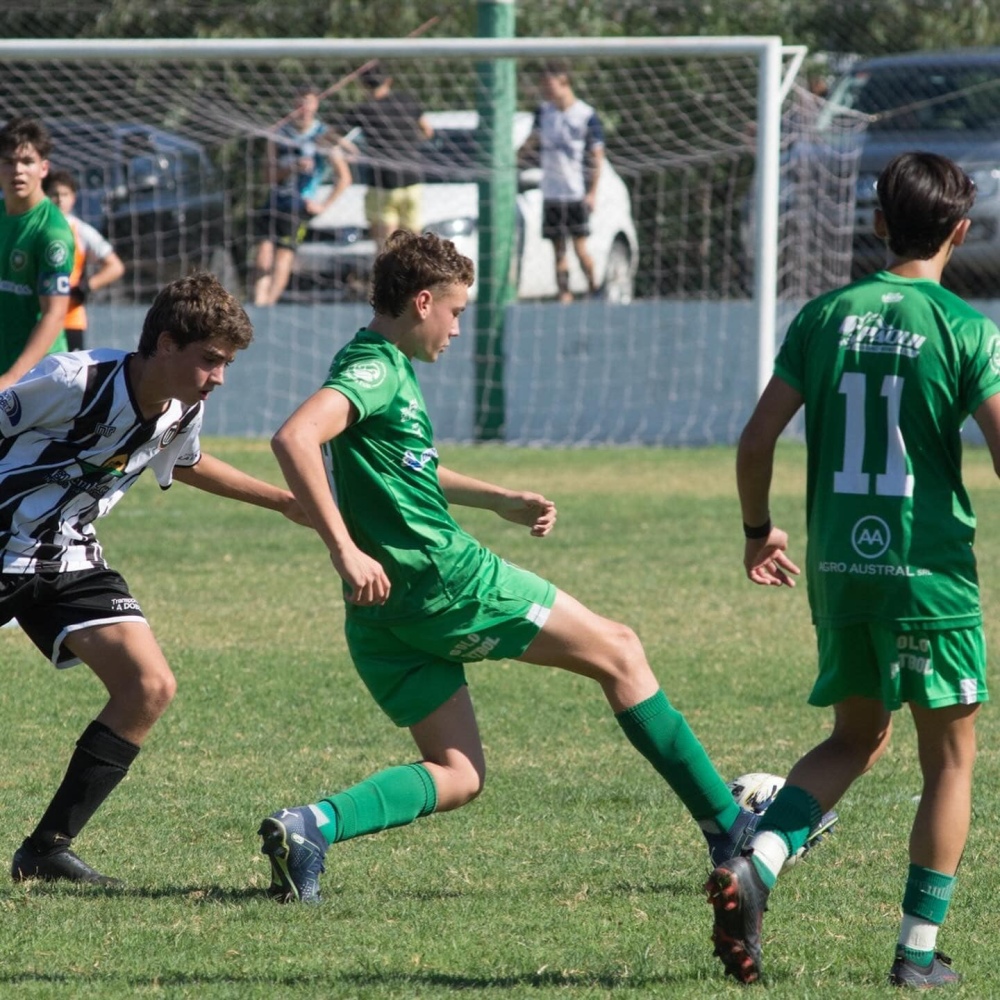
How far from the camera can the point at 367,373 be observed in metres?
4.04

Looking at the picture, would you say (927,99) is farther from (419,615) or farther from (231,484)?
(419,615)

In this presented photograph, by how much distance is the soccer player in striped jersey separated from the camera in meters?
4.21

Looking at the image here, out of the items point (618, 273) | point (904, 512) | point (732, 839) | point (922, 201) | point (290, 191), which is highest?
Answer: point (922, 201)

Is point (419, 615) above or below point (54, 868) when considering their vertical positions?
above

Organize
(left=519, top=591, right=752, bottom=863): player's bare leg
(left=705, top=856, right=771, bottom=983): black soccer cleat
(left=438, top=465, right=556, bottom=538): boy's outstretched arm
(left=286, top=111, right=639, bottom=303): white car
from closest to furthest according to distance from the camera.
A: (left=705, top=856, right=771, bottom=983): black soccer cleat → (left=519, top=591, right=752, bottom=863): player's bare leg → (left=438, top=465, right=556, bottom=538): boy's outstretched arm → (left=286, top=111, right=639, bottom=303): white car

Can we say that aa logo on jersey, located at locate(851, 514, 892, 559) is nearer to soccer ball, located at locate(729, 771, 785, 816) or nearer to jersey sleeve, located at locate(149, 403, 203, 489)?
soccer ball, located at locate(729, 771, 785, 816)

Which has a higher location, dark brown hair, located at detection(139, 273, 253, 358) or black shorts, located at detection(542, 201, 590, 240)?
dark brown hair, located at detection(139, 273, 253, 358)

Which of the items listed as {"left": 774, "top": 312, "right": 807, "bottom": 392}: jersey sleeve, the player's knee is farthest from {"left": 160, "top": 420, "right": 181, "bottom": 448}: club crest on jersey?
{"left": 774, "top": 312, "right": 807, "bottom": 392}: jersey sleeve

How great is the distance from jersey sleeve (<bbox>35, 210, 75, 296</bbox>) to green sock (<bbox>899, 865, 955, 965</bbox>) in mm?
5438

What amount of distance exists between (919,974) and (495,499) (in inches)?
63.6

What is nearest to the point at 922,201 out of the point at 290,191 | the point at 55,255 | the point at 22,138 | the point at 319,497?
the point at 319,497

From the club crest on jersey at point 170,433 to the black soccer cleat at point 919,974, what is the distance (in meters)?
2.13

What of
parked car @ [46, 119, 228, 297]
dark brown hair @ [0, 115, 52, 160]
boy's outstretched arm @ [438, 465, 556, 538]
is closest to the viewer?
boy's outstretched arm @ [438, 465, 556, 538]

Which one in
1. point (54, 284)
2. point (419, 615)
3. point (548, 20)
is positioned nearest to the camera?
point (419, 615)
